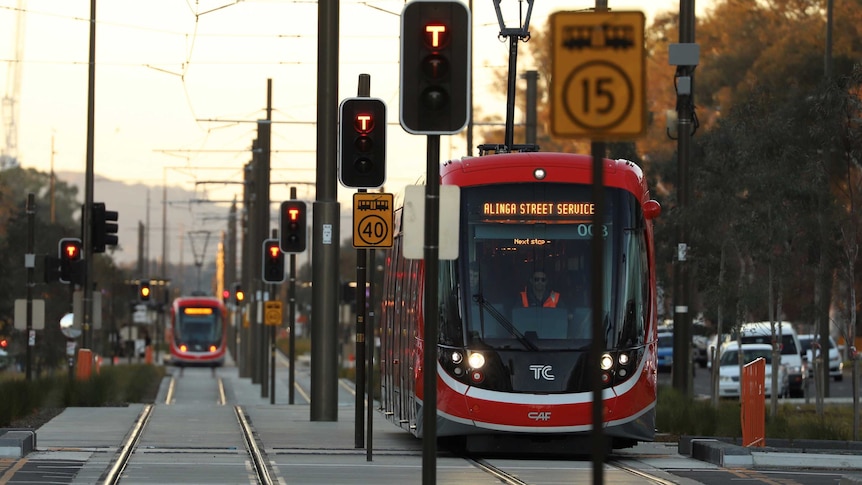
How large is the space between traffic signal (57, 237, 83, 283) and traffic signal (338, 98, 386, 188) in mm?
20268

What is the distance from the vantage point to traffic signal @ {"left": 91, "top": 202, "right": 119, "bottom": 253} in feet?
125

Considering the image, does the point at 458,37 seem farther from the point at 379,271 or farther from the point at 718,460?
the point at 379,271

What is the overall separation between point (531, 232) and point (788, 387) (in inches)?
1081

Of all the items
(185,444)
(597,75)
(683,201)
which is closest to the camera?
(597,75)

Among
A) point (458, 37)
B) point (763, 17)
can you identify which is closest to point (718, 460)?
point (458, 37)

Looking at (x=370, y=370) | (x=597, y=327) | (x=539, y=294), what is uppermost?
(x=539, y=294)

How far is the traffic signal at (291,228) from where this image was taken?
32.3 m

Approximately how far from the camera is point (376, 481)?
15.9 m

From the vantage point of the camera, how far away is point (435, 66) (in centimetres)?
1174

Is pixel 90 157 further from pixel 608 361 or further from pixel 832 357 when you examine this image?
pixel 832 357

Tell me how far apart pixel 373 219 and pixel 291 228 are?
45.4 feet

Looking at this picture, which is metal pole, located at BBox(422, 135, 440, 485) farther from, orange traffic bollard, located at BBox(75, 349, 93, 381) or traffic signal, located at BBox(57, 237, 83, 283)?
traffic signal, located at BBox(57, 237, 83, 283)

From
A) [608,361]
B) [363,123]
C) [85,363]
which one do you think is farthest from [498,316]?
[85,363]

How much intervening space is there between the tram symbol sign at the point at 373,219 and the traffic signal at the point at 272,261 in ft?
72.8
